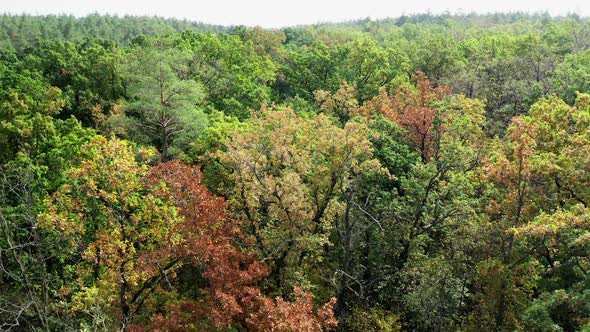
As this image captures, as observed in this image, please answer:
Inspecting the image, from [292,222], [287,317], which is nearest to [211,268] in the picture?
[292,222]

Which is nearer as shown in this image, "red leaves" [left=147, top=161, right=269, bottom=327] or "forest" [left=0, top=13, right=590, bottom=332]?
"forest" [left=0, top=13, right=590, bottom=332]

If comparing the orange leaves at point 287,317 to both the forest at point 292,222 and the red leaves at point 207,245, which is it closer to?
the forest at point 292,222

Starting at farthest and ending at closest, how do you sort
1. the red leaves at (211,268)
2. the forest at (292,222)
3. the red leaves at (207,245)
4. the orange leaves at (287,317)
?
the red leaves at (207,245) < the red leaves at (211,268) < the forest at (292,222) < the orange leaves at (287,317)

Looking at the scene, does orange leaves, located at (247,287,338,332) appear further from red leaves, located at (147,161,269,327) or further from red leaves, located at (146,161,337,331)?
red leaves, located at (147,161,269,327)

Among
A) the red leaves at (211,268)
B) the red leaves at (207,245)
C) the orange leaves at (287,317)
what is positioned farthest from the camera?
the red leaves at (207,245)

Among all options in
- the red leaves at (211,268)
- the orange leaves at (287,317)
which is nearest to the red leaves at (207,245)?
the red leaves at (211,268)

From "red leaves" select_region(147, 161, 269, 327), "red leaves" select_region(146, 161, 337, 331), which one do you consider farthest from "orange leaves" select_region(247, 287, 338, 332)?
"red leaves" select_region(147, 161, 269, 327)

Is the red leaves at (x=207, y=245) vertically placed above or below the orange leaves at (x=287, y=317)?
above

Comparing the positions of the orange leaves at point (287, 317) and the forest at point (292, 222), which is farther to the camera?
the forest at point (292, 222)

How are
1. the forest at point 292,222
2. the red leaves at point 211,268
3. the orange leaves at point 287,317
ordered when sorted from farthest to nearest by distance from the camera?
1. the red leaves at point 211,268
2. the forest at point 292,222
3. the orange leaves at point 287,317

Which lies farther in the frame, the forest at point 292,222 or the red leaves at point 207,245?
the red leaves at point 207,245

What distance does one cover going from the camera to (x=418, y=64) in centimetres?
5397

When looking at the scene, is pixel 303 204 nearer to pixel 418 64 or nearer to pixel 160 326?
pixel 160 326

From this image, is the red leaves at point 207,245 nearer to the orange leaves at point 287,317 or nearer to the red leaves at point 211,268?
the red leaves at point 211,268
